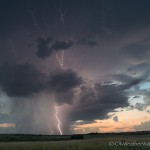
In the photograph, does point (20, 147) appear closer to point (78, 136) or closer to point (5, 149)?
point (5, 149)

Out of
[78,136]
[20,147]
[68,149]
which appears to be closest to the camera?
[68,149]

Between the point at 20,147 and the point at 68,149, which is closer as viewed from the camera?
the point at 68,149

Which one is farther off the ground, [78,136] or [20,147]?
[78,136]

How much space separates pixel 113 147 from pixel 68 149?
4217mm

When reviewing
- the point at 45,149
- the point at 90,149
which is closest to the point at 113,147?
the point at 90,149

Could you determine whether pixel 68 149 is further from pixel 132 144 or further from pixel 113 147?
pixel 132 144

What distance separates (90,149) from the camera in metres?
29.3

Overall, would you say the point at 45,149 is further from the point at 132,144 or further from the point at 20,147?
the point at 132,144

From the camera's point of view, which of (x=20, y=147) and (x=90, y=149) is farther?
(x=20, y=147)

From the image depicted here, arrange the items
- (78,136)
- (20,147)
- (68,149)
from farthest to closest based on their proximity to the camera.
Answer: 1. (78,136)
2. (20,147)
3. (68,149)

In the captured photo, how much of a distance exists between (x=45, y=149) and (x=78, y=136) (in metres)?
51.3

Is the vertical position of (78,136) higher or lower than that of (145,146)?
higher

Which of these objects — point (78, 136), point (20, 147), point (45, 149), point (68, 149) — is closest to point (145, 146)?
point (68, 149)

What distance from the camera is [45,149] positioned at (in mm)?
29531
